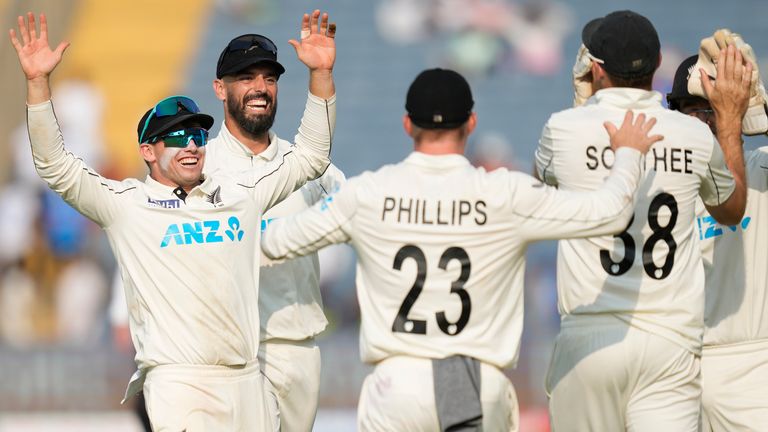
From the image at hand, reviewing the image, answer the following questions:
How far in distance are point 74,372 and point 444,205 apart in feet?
28.5

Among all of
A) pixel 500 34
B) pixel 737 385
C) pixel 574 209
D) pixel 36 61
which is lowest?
pixel 737 385

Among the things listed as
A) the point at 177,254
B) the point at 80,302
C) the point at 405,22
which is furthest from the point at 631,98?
the point at 405,22

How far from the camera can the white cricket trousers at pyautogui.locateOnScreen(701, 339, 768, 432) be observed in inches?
263

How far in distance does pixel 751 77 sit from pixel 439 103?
69.2 inches

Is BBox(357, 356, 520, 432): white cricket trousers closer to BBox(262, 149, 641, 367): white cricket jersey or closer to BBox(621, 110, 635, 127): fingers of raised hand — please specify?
BBox(262, 149, 641, 367): white cricket jersey

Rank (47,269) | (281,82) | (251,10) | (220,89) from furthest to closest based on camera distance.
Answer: (251,10), (281,82), (47,269), (220,89)

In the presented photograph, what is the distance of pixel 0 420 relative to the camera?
12.9m

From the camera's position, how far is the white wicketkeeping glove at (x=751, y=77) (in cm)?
629

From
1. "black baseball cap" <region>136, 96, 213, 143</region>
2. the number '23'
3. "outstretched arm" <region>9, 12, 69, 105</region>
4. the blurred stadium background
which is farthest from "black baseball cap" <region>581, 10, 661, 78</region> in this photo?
the blurred stadium background

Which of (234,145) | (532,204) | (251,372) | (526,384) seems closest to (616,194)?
(532,204)

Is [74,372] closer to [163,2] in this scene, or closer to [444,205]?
[444,205]

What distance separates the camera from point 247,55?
7.02 m

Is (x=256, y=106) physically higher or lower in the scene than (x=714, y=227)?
higher

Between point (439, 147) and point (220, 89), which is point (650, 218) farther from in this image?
point (220, 89)
